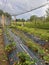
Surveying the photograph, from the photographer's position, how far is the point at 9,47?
9.08m

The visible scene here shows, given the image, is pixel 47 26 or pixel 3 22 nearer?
pixel 47 26

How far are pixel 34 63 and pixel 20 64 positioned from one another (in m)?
0.43

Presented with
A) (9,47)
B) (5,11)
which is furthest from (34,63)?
(5,11)

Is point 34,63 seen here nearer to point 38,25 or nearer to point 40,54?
point 40,54

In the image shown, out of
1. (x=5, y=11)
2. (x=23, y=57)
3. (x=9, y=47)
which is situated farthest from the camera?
(x=5, y=11)

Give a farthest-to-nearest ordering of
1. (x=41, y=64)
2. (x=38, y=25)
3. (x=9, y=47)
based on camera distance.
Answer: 1. (x=38, y=25)
2. (x=9, y=47)
3. (x=41, y=64)

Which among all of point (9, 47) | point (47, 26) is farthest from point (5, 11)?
point (9, 47)

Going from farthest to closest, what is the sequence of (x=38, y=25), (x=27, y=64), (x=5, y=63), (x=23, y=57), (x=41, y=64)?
(x=38, y=25), (x=5, y=63), (x=23, y=57), (x=41, y=64), (x=27, y=64)

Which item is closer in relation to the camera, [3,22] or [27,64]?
[27,64]

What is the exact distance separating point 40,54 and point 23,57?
1.71 meters

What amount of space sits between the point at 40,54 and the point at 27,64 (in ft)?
7.99

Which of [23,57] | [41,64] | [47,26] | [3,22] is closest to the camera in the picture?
[41,64]

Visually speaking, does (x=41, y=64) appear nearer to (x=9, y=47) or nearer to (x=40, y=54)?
(x=40, y=54)

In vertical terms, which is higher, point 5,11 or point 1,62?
point 5,11
